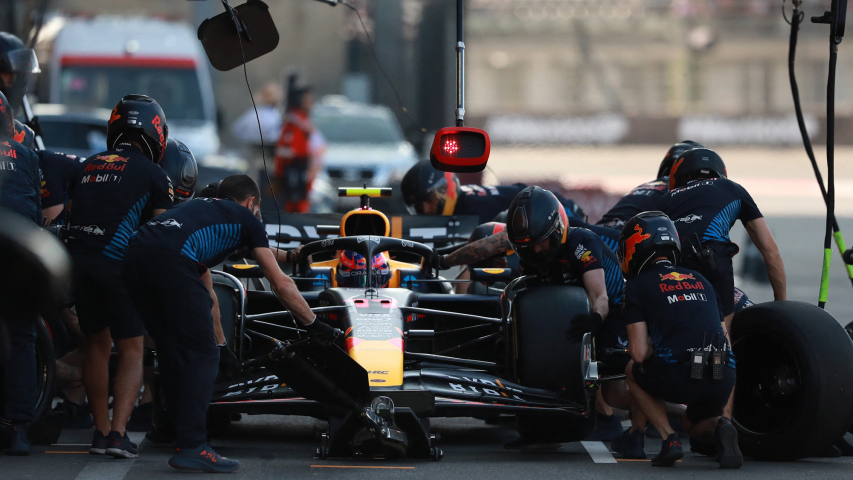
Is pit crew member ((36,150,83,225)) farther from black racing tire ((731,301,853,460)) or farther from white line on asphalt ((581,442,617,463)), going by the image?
black racing tire ((731,301,853,460))

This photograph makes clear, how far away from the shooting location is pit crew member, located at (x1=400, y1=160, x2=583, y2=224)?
9047 millimetres

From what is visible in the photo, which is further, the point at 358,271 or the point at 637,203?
the point at 637,203

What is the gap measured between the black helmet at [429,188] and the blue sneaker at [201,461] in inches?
155

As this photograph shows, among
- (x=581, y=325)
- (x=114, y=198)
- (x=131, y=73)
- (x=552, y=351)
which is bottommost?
(x=552, y=351)

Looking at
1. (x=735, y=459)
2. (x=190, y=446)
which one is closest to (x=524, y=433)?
(x=735, y=459)

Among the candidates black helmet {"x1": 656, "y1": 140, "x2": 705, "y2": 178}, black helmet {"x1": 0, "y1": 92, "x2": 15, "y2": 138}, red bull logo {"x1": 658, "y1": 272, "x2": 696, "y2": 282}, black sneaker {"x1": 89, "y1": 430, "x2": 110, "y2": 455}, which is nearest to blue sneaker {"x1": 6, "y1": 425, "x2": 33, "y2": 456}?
black sneaker {"x1": 89, "y1": 430, "x2": 110, "y2": 455}

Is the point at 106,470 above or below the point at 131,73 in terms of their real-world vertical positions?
below

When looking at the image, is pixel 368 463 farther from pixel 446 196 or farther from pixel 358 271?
pixel 446 196

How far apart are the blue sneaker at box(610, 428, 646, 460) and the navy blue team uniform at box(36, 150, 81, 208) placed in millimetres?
3568

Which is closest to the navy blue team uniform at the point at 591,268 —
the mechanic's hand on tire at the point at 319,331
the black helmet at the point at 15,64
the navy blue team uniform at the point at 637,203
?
the navy blue team uniform at the point at 637,203

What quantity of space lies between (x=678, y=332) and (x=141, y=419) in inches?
120

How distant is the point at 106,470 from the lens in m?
5.41

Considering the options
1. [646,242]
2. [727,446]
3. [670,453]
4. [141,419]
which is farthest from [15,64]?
[727,446]

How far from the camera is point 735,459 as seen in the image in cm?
564
